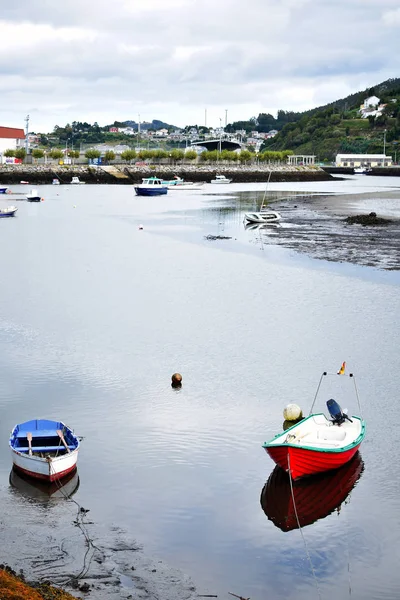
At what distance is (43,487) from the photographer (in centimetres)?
1446

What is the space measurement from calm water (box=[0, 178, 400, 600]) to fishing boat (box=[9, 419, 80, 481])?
0.47m

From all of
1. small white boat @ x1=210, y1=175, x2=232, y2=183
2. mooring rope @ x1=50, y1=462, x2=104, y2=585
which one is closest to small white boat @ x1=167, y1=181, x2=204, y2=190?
small white boat @ x1=210, y1=175, x2=232, y2=183

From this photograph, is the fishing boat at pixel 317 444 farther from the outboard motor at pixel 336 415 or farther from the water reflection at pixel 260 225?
the water reflection at pixel 260 225

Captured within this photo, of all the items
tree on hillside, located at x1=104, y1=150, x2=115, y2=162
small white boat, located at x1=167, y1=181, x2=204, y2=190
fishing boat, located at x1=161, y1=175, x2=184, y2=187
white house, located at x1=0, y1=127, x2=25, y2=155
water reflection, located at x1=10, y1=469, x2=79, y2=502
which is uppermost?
white house, located at x1=0, y1=127, x2=25, y2=155

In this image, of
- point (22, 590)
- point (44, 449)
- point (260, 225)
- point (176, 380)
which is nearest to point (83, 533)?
point (44, 449)

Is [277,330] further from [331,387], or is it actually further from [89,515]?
[89,515]

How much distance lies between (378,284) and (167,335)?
13.2 m

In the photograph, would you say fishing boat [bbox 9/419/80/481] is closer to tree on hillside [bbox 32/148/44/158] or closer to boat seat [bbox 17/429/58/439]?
boat seat [bbox 17/429/58/439]

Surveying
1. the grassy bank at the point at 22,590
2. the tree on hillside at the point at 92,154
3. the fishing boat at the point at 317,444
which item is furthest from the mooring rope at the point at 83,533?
the tree on hillside at the point at 92,154

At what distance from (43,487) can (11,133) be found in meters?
172

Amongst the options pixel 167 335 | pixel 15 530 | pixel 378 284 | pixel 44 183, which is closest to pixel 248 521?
pixel 15 530

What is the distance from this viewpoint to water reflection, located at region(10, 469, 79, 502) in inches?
559

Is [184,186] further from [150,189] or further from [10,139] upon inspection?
[10,139]

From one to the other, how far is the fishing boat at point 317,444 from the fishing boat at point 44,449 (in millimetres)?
3471
